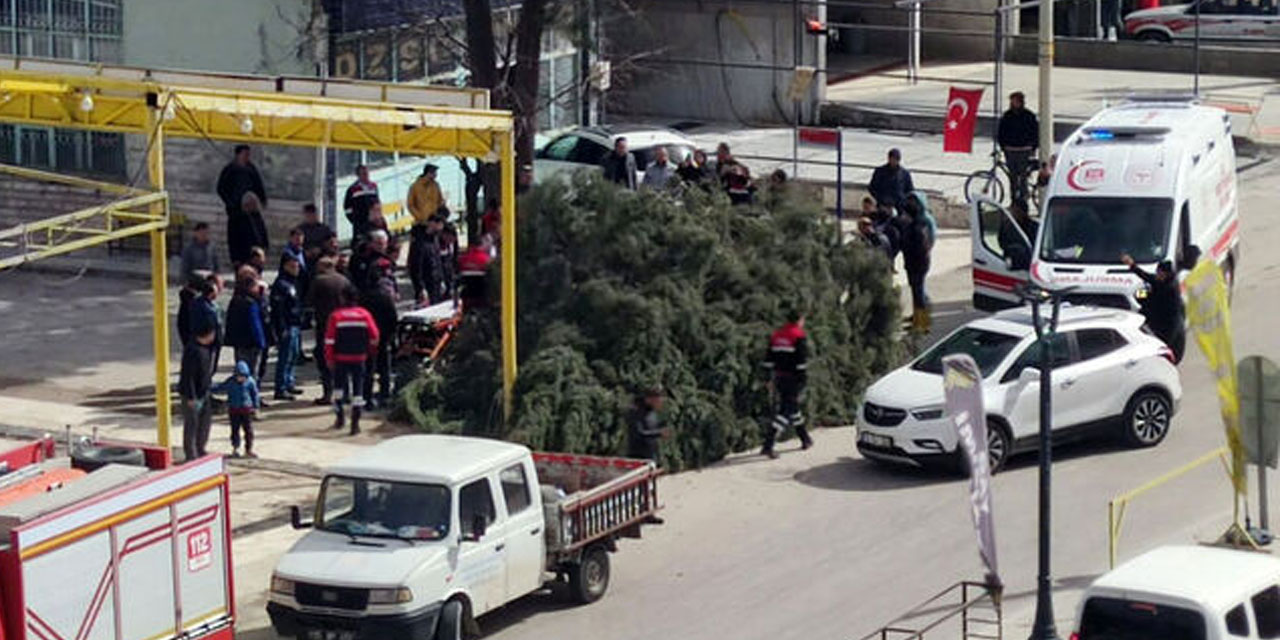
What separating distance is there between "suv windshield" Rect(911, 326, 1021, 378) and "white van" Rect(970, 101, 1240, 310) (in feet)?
9.08

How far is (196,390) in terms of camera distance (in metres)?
25.5

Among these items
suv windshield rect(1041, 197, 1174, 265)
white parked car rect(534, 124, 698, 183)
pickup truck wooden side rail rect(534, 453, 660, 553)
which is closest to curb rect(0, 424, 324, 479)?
pickup truck wooden side rail rect(534, 453, 660, 553)

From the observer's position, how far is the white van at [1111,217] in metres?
29.7

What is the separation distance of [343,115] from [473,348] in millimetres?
3064

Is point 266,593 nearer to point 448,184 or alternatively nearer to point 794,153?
point 448,184

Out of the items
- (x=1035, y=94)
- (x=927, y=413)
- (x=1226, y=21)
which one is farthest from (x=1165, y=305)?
(x=1226, y=21)

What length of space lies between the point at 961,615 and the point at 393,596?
15.3ft

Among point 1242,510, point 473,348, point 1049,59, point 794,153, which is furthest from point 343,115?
point 794,153

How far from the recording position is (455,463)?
21266 millimetres

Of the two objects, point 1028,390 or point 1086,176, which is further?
point 1086,176

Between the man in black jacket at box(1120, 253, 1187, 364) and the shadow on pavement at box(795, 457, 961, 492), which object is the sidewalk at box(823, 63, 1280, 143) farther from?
the shadow on pavement at box(795, 457, 961, 492)

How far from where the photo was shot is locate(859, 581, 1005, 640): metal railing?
21.0 m

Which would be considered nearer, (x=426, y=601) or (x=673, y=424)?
(x=426, y=601)

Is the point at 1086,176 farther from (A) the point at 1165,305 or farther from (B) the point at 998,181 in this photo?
(B) the point at 998,181
